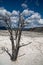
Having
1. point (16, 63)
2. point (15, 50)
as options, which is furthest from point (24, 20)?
point (16, 63)

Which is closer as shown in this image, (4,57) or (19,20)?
(19,20)

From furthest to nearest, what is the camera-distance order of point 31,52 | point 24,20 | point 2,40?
1. point 2,40
2. point 31,52
3. point 24,20

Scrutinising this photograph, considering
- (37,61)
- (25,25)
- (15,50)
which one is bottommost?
(37,61)

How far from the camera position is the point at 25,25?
576 inches

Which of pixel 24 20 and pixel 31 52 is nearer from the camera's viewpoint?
pixel 24 20

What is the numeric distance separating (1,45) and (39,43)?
14.4 ft

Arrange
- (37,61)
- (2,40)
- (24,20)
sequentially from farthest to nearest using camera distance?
(2,40)
(37,61)
(24,20)

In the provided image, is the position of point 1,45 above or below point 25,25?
below

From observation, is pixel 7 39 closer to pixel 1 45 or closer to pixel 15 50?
pixel 1 45

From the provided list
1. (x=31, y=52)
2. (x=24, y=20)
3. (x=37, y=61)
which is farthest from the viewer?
(x=31, y=52)

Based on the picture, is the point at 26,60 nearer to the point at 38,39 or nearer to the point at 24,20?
the point at 24,20

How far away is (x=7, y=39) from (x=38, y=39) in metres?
3.85

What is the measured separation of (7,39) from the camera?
2048 cm

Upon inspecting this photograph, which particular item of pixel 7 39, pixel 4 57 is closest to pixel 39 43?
pixel 7 39
